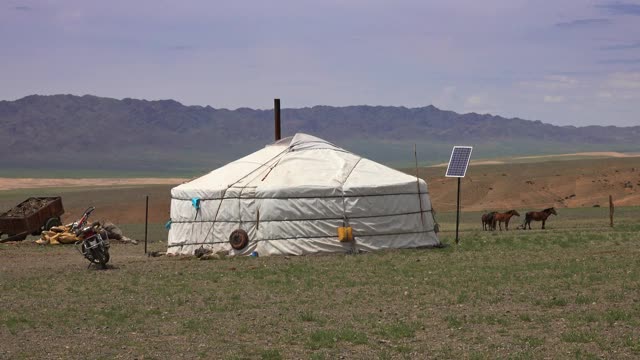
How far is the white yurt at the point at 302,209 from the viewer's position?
19703 mm

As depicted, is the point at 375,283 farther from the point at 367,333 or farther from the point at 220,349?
the point at 220,349

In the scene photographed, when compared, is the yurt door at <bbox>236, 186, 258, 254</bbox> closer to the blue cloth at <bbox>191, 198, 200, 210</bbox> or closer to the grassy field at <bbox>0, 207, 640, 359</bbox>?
the grassy field at <bbox>0, 207, 640, 359</bbox>

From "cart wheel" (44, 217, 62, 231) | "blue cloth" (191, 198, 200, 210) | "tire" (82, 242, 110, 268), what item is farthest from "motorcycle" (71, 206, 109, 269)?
"cart wheel" (44, 217, 62, 231)

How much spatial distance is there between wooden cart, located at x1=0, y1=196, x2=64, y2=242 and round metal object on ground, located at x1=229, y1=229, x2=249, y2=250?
389 inches

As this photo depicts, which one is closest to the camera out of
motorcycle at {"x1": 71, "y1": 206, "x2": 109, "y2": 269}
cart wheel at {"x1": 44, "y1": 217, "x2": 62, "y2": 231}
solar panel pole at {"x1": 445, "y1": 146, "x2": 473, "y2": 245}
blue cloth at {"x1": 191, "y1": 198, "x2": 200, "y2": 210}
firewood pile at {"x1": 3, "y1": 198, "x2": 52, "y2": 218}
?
motorcycle at {"x1": 71, "y1": 206, "x2": 109, "y2": 269}

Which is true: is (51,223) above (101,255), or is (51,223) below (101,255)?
below

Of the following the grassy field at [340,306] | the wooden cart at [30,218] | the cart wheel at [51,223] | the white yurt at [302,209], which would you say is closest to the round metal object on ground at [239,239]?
the white yurt at [302,209]

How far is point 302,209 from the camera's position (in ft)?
64.6

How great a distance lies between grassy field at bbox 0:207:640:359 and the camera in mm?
10125

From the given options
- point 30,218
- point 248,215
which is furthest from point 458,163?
point 30,218

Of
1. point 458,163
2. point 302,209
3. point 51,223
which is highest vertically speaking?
point 458,163

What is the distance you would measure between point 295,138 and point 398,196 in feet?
10.7

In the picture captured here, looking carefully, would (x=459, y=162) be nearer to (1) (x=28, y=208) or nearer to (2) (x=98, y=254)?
(2) (x=98, y=254)

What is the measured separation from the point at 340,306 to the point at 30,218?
55.7ft
